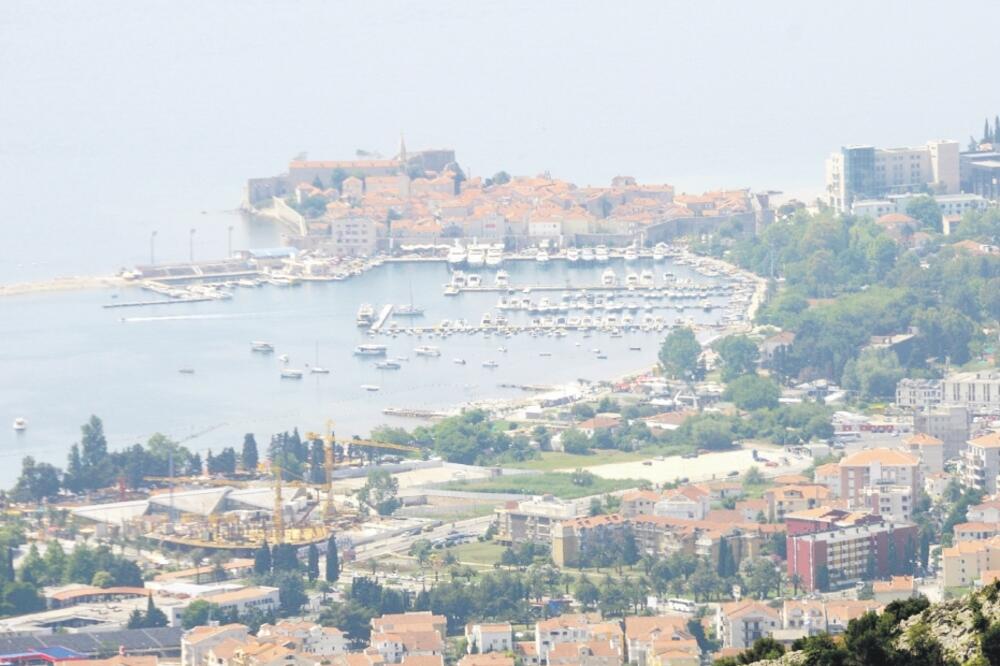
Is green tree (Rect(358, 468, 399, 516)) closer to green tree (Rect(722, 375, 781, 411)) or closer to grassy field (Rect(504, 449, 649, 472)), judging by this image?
grassy field (Rect(504, 449, 649, 472))

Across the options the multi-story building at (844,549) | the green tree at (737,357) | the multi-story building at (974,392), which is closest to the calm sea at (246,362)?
the green tree at (737,357)

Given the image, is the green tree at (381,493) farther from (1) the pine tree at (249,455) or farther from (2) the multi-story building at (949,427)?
(2) the multi-story building at (949,427)

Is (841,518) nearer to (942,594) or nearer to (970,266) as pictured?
(942,594)

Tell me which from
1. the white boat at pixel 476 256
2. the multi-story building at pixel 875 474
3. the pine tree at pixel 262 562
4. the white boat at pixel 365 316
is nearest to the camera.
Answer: the pine tree at pixel 262 562

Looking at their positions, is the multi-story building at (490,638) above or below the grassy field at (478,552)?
below

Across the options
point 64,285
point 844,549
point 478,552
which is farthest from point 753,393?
point 64,285

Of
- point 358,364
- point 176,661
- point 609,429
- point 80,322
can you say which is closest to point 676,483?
point 609,429
